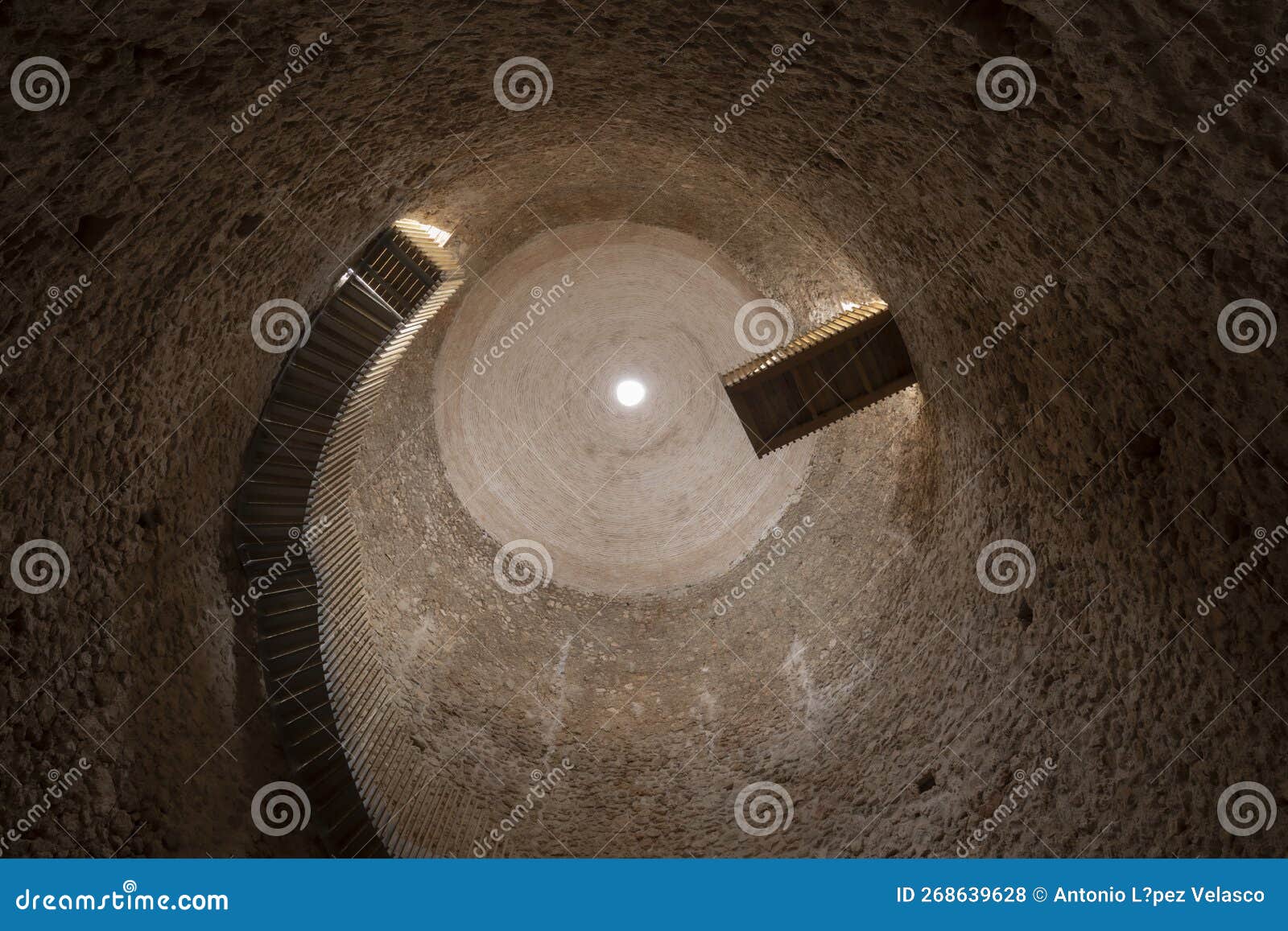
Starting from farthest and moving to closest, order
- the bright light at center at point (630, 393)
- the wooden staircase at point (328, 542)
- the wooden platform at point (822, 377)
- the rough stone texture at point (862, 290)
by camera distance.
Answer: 1. the bright light at center at point (630, 393)
2. the wooden platform at point (822, 377)
3. the wooden staircase at point (328, 542)
4. the rough stone texture at point (862, 290)

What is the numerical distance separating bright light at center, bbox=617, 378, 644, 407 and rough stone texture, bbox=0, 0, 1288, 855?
4.78 m

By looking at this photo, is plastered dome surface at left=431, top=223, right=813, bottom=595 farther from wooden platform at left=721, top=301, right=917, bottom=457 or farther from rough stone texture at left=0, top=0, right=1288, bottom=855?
rough stone texture at left=0, top=0, right=1288, bottom=855

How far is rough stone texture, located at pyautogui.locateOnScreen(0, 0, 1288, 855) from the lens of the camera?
11.0ft

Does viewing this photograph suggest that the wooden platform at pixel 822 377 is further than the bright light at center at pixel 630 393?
No

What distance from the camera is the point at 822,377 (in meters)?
7.42

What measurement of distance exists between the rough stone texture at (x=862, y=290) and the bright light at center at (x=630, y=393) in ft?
15.7

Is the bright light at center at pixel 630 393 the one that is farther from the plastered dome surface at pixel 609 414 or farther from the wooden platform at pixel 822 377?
the wooden platform at pixel 822 377

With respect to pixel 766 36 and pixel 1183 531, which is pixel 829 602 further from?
pixel 766 36

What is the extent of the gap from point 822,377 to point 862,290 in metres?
0.90

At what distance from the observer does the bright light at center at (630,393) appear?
12.2 meters

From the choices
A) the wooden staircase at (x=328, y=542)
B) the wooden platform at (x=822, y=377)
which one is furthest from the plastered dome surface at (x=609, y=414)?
the wooden staircase at (x=328, y=542)

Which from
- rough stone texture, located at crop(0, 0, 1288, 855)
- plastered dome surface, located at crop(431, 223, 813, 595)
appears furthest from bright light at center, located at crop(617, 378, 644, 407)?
rough stone texture, located at crop(0, 0, 1288, 855)

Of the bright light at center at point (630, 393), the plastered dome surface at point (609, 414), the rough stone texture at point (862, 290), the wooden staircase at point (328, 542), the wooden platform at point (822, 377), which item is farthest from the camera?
the bright light at center at point (630, 393)

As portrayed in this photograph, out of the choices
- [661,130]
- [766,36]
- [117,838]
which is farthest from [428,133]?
[117,838]
